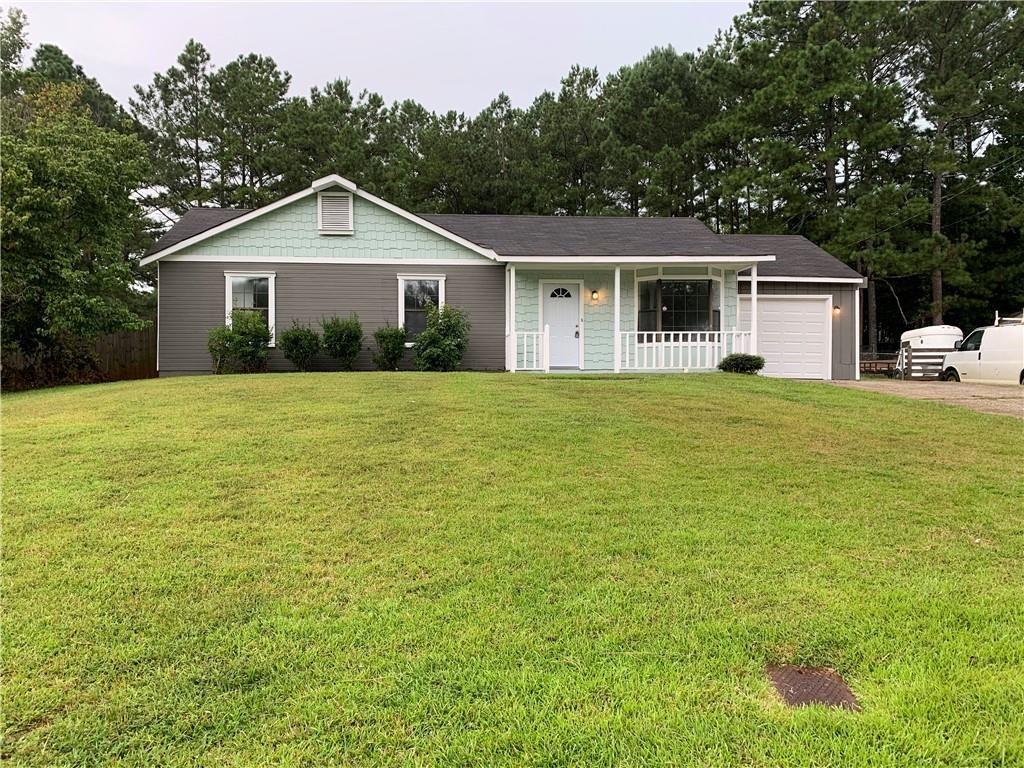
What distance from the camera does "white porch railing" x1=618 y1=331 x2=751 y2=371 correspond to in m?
13.5

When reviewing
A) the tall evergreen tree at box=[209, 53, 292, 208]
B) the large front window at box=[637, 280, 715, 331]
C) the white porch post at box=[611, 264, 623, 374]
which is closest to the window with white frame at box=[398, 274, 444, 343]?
the white porch post at box=[611, 264, 623, 374]

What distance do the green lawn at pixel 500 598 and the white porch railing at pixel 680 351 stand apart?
7.62m

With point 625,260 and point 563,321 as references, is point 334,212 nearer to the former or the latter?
point 563,321

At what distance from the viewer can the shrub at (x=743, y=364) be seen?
512 inches

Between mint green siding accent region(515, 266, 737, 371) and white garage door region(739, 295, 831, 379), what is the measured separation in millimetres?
1542

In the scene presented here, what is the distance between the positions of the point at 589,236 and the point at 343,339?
662 cm

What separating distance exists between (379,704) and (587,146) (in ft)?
88.4

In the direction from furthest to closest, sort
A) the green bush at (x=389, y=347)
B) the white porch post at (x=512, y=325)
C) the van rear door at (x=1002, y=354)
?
the white porch post at (x=512, y=325)
the van rear door at (x=1002, y=354)
the green bush at (x=389, y=347)

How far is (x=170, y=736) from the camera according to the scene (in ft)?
6.66

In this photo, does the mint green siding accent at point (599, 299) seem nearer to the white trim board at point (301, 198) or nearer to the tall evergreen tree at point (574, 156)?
the white trim board at point (301, 198)

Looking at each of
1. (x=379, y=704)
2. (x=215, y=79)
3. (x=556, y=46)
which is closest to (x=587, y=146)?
(x=556, y=46)

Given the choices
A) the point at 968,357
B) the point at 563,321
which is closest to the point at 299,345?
the point at 563,321

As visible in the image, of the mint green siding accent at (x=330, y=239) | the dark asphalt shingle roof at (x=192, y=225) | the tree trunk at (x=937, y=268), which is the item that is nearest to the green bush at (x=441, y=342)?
the mint green siding accent at (x=330, y=239)

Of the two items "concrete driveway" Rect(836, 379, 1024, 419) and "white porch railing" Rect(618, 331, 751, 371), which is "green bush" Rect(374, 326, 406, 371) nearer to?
"white porch railing" Rect(618, 331, 751, 371)
